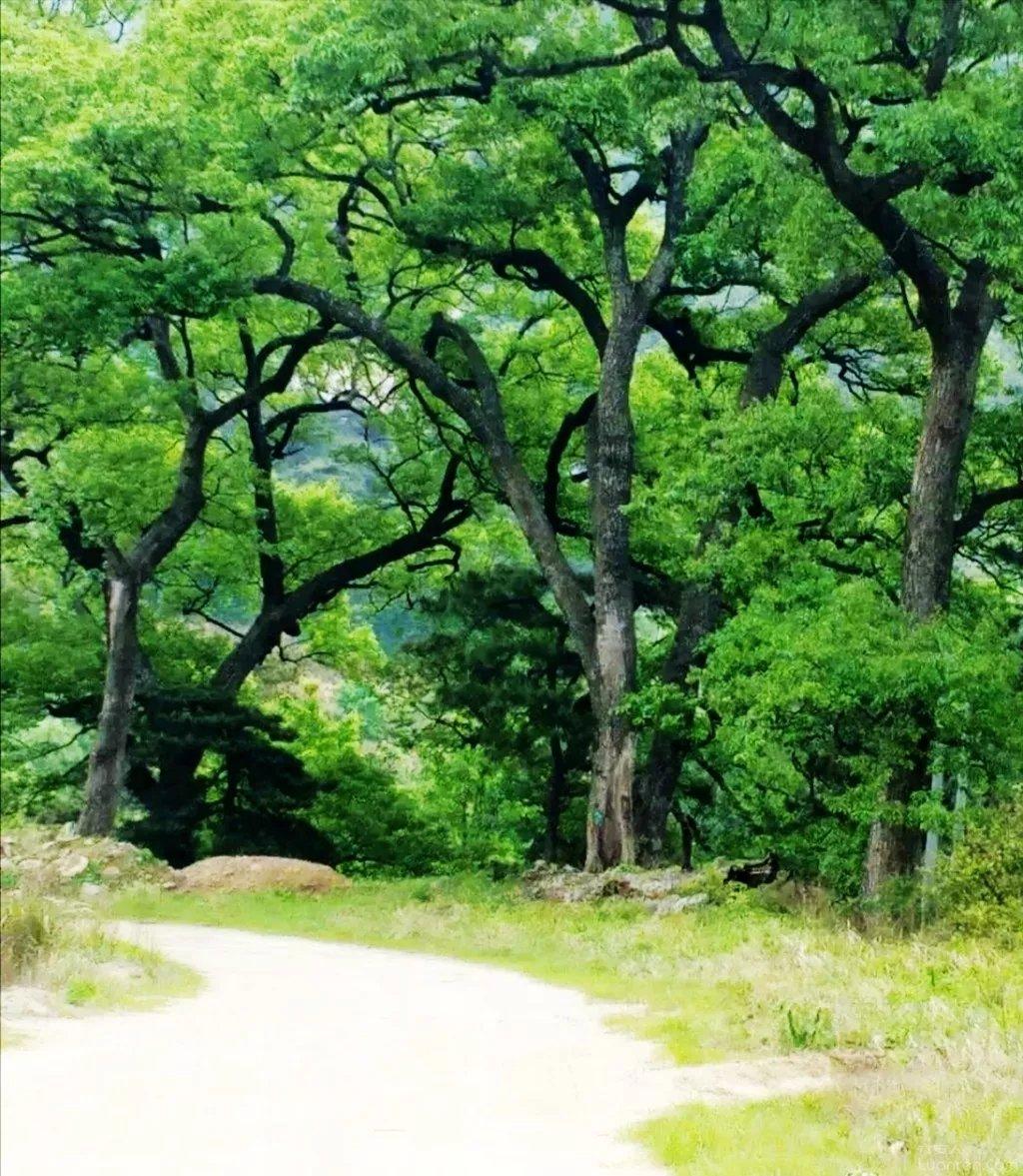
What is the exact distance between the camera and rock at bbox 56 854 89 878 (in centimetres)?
1887

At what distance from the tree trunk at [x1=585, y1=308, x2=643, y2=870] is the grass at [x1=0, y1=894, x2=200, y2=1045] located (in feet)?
34.7

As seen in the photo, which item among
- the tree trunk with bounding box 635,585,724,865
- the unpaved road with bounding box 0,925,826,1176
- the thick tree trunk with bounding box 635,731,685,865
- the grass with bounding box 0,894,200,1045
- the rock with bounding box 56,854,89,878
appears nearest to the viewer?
the unpaved road with bounding box 0,925,826,1176

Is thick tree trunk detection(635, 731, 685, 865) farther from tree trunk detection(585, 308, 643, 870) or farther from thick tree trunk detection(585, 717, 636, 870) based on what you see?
thick tree trunk detection(585, 717, 636, 870)

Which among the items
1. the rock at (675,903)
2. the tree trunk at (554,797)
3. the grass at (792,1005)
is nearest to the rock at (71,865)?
the grass at (792,1005)

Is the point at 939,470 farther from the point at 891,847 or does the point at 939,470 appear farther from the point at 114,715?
the point at 114,715

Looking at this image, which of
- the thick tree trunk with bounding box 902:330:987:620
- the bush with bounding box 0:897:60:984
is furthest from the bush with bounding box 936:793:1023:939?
the bush with bounding box 0:897:60:984

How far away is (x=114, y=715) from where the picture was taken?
25.5 meters

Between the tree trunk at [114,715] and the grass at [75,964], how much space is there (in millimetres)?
14111

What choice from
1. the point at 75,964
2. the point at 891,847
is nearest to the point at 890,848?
the point at 891,847

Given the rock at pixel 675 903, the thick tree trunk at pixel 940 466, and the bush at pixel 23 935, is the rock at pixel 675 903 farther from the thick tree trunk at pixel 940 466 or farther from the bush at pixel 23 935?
the bush at pixel 23 935

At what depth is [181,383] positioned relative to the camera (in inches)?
962

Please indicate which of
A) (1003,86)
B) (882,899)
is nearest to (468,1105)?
(882,899)

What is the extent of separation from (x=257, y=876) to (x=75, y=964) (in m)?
11.9

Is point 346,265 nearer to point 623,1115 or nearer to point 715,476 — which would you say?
point 715,476
